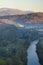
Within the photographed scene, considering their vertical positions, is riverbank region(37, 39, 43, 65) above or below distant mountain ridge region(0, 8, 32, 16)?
below

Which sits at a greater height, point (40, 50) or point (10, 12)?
point (10, 12)

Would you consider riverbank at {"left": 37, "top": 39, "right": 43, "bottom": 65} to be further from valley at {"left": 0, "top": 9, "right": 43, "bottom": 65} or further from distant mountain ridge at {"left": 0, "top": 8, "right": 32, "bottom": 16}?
distant mountain ridge at {"left": 0, "top": 8, "right": 32, "bottom": 16}

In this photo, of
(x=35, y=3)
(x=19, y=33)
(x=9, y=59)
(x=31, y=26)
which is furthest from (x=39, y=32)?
(x=9, y=59)

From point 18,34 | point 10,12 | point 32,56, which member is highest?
point 10,12

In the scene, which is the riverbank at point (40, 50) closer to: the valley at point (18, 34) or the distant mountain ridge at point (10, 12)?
the valley at point (18, 34)

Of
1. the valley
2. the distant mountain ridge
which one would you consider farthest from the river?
the distant mountain ridge

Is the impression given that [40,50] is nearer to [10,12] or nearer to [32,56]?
[32,56]

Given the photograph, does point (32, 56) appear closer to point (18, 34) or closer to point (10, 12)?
point (18, 34)

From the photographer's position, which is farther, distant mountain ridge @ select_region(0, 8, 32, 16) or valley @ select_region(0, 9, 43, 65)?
distant mountain ridge @ select_region(0, 8, 32, 16)

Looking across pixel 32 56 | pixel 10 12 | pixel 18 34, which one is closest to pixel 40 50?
pixel 32 56

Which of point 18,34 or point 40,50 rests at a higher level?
point 18,34

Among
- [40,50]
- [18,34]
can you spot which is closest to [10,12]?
[18,34]
